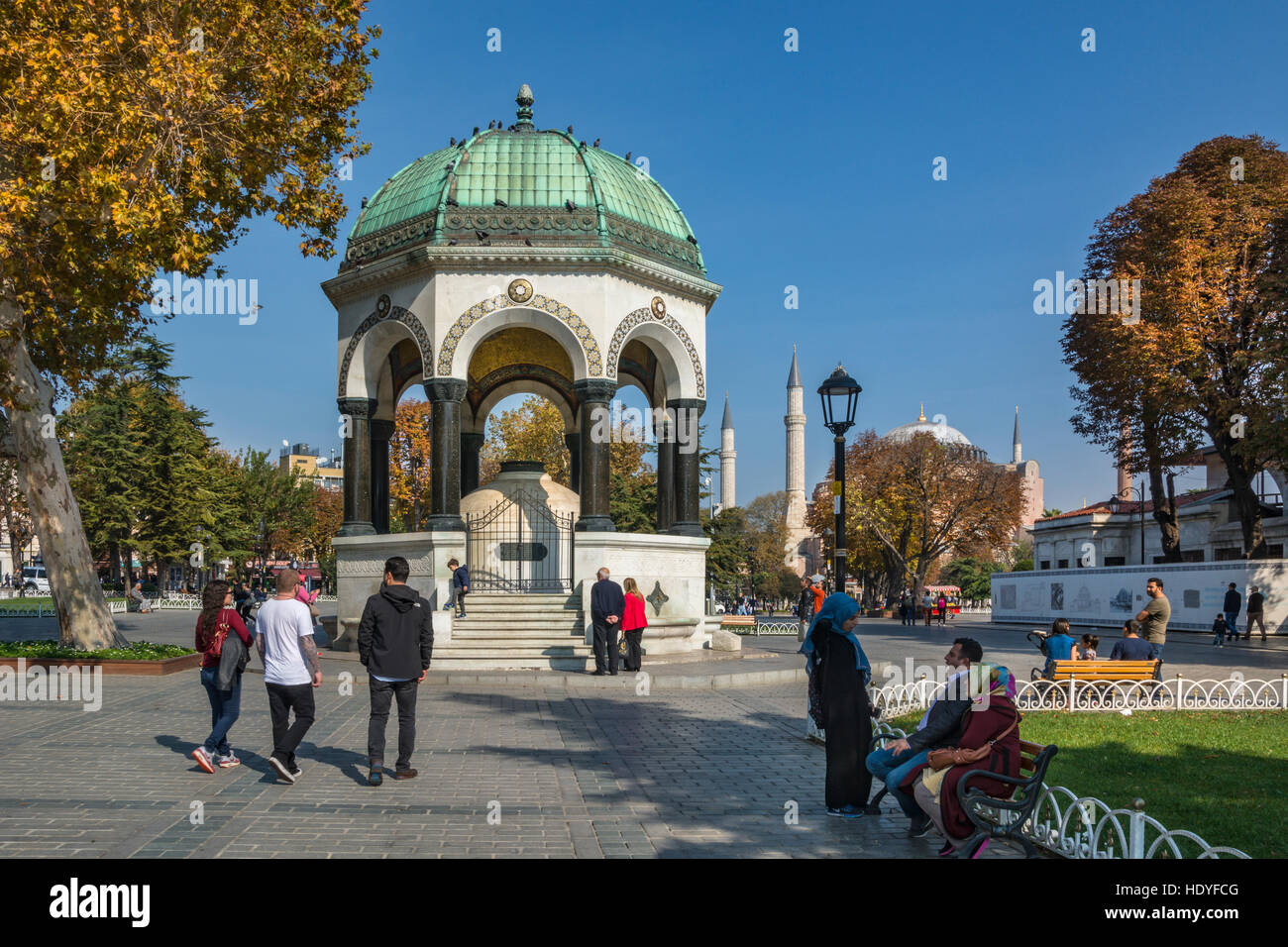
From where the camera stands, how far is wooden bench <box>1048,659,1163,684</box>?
38.8 ft

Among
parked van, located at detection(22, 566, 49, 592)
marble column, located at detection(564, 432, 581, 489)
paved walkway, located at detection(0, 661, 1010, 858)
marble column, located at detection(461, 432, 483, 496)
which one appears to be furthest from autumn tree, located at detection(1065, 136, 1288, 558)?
parked van, located at detection(22, 566, 49, 592)

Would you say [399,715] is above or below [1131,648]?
above

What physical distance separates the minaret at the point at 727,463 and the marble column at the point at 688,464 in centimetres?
8168

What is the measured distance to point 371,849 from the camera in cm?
580

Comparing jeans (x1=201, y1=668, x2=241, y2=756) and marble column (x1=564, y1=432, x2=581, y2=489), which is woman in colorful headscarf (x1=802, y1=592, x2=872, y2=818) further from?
marble column (x1=564, y1=432, x2=581, y2=489)

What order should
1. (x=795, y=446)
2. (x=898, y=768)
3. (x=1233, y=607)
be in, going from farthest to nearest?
(x=795, y=446)
(x=1233, y=607)
(x=898, y=768)

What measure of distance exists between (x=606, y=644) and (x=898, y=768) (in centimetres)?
915

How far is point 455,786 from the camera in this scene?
7684 millimetres

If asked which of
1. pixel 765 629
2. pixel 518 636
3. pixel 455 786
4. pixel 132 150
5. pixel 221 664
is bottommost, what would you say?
pixel 765 629

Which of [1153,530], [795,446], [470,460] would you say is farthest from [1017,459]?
[470,460]

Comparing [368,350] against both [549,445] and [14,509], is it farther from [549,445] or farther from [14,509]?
[14,509]

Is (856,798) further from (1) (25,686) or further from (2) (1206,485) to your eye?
(2) (1206,485)

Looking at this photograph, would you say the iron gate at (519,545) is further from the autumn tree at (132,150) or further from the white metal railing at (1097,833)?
the white metal railing at (1097,833)

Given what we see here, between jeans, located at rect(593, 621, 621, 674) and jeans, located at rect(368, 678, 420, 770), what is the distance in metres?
7.12
